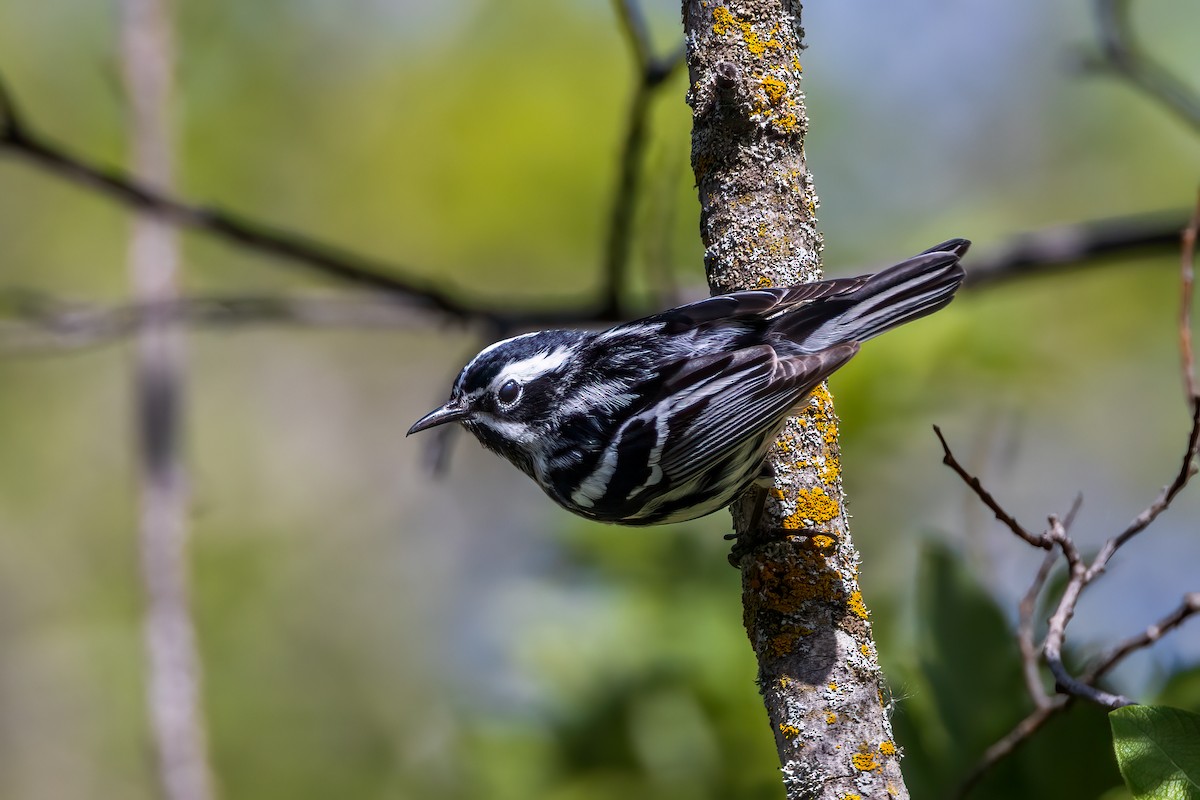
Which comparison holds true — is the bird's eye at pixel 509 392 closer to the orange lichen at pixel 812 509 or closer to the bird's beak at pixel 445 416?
the bird's beak at pixel 445 416

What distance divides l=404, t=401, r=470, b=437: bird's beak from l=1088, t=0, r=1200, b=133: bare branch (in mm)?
2321

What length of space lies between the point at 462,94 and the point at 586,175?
118 cm

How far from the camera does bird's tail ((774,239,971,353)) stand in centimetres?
258

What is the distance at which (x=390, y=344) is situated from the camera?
30.5 ft

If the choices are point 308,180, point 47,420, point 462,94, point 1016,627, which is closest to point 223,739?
point 47,420

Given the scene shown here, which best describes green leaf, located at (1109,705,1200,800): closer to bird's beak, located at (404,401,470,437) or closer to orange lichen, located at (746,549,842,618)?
orange lichen, located at (746,549,842,618)

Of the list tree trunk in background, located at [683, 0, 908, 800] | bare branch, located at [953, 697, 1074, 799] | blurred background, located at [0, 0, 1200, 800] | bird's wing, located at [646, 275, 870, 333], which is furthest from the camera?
blurred background, located at [0, 0, 1200, 800]

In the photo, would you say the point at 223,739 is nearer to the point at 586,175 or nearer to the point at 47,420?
the point at 47,420

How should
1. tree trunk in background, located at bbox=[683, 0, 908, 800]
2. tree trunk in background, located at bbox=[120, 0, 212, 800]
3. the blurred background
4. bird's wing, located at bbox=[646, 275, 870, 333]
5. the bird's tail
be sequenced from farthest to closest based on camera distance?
1. the blurred background
2. tree trunk in background, located at bbox=[120, 0, 212, 800]
3. the bird's tail
4. bird's wing, located at bbox=[646, 275, 870, 333]
5. tree trunk in background, located at bbox=[683, 0, 908, 800]

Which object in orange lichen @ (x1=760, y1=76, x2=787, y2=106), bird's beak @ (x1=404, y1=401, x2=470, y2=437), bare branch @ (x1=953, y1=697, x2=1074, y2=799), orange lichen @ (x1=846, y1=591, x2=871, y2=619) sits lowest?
bare branch @ (x1=953, y1=697, x2=1074, y2=799)

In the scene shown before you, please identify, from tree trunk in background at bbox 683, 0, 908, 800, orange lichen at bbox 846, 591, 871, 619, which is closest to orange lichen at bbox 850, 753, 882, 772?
tree trunk in background at bbox 683, 0, 908, 800

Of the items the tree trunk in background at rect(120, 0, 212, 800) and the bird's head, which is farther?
the bird's head

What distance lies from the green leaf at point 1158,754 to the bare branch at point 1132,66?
2.46m

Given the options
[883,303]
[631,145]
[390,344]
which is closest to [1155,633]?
[883,303]
